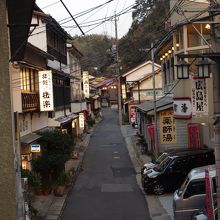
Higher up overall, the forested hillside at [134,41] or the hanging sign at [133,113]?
the forested hillside at [134,41]

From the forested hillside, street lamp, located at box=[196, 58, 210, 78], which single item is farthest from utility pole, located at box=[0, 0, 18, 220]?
the forested hillside

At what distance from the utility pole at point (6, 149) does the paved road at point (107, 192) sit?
10.6m

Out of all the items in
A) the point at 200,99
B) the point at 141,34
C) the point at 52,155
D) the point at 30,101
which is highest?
the point at 141,34

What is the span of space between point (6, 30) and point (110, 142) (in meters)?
40.5

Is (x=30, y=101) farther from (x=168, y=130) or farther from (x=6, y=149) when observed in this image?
(x=6, y=149)

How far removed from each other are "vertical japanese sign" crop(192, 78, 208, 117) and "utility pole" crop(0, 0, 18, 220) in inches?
442

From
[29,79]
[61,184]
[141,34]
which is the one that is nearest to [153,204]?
[61,184]

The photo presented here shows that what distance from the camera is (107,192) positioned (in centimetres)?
2591

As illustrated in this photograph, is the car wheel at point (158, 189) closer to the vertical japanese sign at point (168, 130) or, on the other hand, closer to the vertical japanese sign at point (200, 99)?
the vertical japanese sign at point (200, 99)

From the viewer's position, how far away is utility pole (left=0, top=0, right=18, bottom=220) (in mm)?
9820

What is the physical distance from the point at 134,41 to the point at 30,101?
200 feet

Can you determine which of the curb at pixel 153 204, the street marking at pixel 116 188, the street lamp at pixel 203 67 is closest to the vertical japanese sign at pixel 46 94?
the street marking at pixel 116 188

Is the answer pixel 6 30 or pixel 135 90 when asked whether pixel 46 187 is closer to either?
pixel 6 30

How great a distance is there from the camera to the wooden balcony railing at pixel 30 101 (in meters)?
24.0
